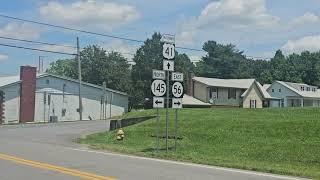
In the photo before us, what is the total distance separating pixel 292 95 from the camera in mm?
92250

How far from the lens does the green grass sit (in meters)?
18.3

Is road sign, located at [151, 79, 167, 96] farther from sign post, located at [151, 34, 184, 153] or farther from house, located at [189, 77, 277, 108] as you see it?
house, located at [189, 77, 277, 108]

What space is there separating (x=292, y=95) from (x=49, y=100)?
139 feet

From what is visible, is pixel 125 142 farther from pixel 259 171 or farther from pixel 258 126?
pixel 259 171

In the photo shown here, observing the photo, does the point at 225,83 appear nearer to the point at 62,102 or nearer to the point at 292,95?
the point at 292,95

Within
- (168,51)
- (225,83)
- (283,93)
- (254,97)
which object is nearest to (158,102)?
(168,51)

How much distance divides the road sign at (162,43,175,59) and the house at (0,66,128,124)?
152 ft

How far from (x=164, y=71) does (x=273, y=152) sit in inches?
199

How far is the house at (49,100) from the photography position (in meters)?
65.3

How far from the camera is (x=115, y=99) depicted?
77.4 m

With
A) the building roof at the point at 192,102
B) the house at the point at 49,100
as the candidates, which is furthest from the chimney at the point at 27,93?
the building roof at the point at 192,102

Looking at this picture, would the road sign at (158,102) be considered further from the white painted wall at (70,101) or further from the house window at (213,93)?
the house window at (213,93)

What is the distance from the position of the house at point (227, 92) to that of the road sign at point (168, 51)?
5326cm

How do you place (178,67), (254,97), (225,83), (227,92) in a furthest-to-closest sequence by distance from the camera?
1. (178,67)
2. (254,97)
3. (225,83)
4. (227,92)
